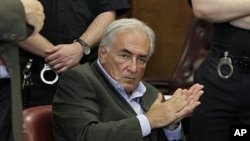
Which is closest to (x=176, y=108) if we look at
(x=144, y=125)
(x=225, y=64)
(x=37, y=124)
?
(x=144, y=125)

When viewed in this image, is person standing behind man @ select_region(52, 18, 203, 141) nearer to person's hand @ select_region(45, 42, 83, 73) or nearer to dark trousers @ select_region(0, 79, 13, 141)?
person's hand @ select_region(45, 42, 83, 73)

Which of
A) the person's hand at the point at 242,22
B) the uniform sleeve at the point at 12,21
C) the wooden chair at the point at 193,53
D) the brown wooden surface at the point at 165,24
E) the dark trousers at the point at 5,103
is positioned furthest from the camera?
the brown wooden surface at the point at 165,24

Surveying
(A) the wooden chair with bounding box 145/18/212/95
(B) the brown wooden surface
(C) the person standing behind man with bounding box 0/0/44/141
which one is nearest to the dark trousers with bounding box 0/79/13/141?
(C) the person standing behind man with bounding box 0/0/44/141

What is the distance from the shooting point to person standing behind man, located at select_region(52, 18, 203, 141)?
2.02 meters

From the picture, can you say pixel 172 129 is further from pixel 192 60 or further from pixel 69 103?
pixel 192 60

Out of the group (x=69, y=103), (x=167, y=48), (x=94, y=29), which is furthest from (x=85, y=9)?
(x=167, y=48)

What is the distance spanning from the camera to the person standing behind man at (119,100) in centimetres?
202

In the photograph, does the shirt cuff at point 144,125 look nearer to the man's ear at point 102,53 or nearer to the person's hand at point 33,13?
the man's ear at point 102,53

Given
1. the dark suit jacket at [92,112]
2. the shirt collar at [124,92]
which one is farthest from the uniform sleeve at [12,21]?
the shirt collar at [124,92]

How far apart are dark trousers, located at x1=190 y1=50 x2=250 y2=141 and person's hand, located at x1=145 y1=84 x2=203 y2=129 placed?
7 centimetres

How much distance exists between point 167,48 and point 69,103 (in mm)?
2163

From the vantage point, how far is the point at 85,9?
265cm

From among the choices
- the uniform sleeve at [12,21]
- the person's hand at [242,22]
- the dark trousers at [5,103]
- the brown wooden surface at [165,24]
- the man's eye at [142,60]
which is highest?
the uniform sleeve at [12,21]

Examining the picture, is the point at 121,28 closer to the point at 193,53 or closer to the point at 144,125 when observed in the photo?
the point at 144,125
